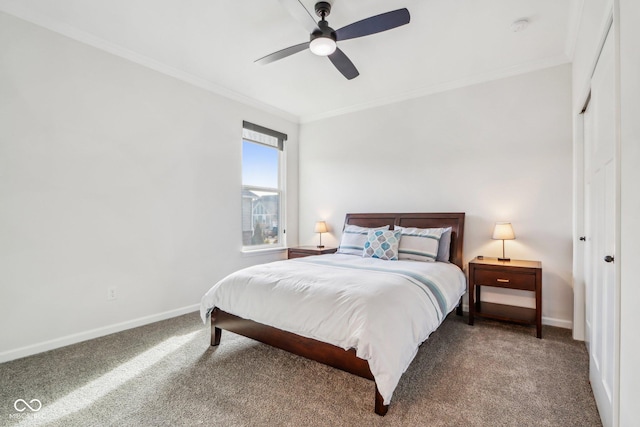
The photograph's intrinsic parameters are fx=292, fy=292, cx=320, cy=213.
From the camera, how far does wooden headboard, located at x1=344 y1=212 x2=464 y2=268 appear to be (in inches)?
132

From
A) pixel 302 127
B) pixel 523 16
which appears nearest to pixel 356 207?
pixel 302 127

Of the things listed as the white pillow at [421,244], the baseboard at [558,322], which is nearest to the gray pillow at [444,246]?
the white pillow at [421,244]

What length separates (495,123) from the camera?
3.29 metres

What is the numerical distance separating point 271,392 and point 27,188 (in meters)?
2.46

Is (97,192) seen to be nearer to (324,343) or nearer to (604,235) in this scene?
(324,343)

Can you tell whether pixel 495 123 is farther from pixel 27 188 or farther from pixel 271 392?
pixel 27 188

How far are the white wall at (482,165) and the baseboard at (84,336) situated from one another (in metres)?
2.41

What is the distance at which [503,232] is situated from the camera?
9.74 ft

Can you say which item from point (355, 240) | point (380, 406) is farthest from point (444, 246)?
point (380, 406)

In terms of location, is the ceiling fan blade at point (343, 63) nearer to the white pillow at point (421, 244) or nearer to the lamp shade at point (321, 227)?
the white pillow at point (421, 244)

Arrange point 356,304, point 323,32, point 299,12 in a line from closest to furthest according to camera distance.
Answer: point 356,304
point 299,12
point 323,32

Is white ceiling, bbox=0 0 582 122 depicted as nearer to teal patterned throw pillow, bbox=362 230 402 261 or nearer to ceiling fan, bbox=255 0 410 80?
ceiling fan, bbox=255 0 410 80

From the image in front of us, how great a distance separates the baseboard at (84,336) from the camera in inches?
88.4

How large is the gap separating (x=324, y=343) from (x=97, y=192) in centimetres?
246
